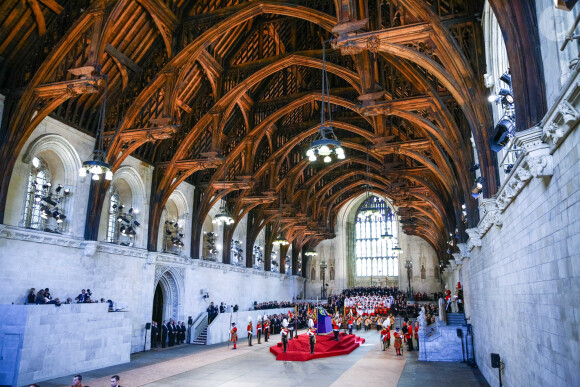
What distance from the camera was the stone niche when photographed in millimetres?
11930

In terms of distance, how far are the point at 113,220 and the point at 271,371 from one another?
1038 cm

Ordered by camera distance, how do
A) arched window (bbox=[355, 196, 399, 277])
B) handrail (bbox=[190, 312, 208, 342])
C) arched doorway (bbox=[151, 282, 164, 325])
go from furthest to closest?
1. arched window (bbox=[355, 196, 399, 277])
2. arched doorway (bbox=[151, 282, 164, 325])
3. handrail (bbox=[190, 312, 208, 342])

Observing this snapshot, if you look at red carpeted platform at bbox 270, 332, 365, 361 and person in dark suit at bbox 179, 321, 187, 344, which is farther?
person in dark suit at bbox 179, 321, 187, 344

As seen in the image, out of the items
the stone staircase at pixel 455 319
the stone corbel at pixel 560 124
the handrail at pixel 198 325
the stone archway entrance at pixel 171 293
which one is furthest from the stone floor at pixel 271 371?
the stone corbel at pixel 560 124

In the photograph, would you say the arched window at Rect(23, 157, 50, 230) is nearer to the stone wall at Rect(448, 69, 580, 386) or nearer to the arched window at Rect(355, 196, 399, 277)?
the stone wall at Rect(448, 69, 580, 386)

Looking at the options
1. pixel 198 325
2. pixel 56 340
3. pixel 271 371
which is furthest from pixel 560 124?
pixel 198 325

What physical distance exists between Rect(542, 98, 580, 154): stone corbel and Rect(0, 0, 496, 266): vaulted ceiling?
5.32 metres

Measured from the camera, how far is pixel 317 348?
1852 cm

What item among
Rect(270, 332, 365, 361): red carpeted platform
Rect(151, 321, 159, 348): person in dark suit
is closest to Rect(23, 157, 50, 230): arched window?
Rect(151, 321, 159, 348): person in dark suit

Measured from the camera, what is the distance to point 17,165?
14516 mm

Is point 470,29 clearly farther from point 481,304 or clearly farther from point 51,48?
point 51,48

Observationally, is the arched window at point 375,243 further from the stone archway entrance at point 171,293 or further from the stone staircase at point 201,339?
the stone archway entrance at point 171,293

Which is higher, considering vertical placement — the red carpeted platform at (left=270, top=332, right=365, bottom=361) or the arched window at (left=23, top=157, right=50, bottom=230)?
the arched window at (left=23, top=157, right=50, bottom=230)

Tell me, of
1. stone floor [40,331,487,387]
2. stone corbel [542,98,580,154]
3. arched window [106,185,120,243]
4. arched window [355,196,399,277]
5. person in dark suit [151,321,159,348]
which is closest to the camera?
stone corbel [542,98,580,154]
